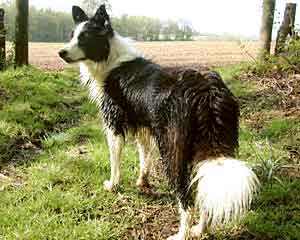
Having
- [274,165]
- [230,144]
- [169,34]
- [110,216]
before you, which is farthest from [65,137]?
[169,34]

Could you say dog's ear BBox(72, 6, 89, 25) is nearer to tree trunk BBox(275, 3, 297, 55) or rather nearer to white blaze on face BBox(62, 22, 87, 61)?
white blaze on face BBox(62, 22, 87, 61)

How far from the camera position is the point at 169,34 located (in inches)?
1257

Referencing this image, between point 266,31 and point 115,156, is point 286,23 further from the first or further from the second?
point 115,156

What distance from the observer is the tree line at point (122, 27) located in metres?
25.2

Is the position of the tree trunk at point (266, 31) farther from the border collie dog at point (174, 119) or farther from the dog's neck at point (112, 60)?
the border collie dog at point (174, 119)

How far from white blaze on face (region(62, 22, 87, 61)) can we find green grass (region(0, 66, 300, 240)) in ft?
3.84

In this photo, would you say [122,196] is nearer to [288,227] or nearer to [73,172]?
[73,172]

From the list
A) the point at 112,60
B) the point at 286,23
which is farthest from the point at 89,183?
the point at 286,23

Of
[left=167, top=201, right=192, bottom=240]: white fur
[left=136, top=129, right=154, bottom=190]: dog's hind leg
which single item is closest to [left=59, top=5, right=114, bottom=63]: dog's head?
[left=136, top=129, right=154, bottom=190]: dog's hind leg

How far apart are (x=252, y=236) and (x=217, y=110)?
3.37 ft

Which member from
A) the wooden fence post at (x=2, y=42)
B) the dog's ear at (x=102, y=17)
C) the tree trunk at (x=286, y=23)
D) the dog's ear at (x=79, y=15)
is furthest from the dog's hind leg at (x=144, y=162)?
the wooden fence post at (x=2, y=42)

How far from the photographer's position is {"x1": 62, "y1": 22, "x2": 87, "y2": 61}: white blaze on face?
13.6ft

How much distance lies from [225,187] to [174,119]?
0.74 metres

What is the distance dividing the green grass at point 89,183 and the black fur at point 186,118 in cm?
68
